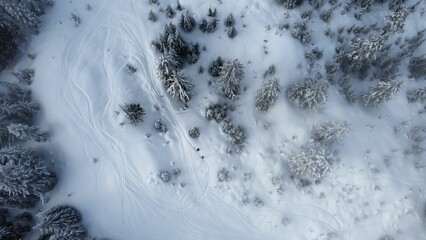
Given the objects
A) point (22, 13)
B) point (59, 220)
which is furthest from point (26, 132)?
point (22, 13)

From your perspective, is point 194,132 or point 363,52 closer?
point 194,132

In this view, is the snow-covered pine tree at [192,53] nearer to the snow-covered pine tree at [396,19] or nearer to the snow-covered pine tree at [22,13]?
the snow-covered pine tree at [22,13]

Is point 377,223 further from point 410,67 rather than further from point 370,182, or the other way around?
point 410,67

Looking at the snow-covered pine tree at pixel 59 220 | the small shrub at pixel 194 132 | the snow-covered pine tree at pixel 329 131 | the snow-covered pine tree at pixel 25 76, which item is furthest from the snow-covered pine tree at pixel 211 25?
the snow-covered pine tree at pixel 59 220

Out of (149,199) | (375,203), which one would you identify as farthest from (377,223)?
(149,199)

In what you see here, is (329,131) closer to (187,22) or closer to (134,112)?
(187,22)

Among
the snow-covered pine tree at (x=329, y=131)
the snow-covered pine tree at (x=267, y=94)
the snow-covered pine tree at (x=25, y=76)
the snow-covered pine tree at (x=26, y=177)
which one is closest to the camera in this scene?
the snow-covered pine tree at (x=26, y=177)
